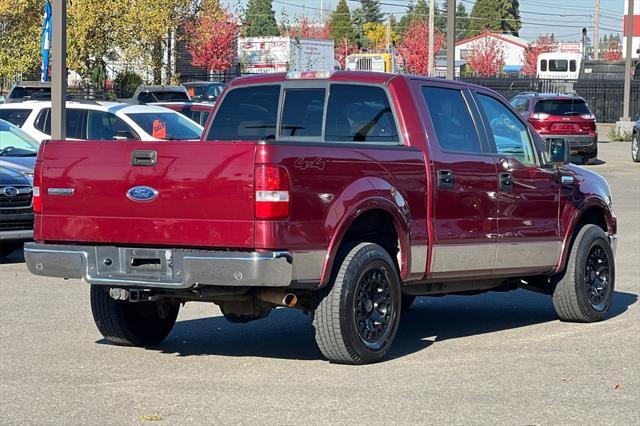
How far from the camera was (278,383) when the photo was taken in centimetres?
763

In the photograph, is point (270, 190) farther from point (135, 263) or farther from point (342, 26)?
point (342, 26)

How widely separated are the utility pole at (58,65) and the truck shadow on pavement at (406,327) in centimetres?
623

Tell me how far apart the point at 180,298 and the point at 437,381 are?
1847 mm

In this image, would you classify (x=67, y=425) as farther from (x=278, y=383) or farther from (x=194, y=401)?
(x=278, y=383)

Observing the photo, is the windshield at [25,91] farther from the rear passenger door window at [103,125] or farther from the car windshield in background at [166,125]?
the rear passenger door window at [103,125]

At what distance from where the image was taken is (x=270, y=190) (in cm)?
740

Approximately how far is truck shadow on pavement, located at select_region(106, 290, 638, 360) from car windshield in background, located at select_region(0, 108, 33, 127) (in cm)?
942

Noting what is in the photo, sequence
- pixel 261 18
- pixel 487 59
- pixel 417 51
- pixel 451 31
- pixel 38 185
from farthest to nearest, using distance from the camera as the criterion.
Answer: pixel 261 18, pixel 487 59, pixel 417 51, pixel 451 31, pixel 38 185

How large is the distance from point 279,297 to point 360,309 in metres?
0.64

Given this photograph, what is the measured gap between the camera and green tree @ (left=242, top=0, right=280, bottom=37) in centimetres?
13538

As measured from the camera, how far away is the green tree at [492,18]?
145 meters

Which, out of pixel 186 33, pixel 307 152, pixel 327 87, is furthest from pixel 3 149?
pixel 186 33

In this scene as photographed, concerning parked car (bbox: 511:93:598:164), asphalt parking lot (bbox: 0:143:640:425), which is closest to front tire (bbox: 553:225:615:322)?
asphalt parking lot (bbox: 0:143:640:425)

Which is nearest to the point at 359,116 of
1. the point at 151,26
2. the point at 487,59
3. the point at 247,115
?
the point at 247,115
